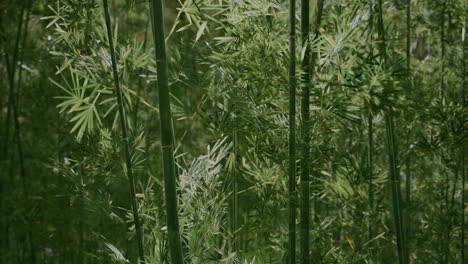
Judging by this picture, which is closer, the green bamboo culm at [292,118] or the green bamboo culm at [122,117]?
the green bamboo culm at [292,118]

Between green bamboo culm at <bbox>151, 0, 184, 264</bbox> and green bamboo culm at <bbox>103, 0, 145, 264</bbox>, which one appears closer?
green bamboo culm at <bbox>151, 0, 184, 264</bbox>

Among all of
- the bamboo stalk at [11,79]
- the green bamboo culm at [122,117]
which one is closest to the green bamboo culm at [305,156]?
the green bamboo culm at [122,117]

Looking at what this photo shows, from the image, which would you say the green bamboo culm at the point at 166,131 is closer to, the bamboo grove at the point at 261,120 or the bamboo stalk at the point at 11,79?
the bamboo grove at the point at 261,120

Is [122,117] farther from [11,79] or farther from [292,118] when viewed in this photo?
[11,79]

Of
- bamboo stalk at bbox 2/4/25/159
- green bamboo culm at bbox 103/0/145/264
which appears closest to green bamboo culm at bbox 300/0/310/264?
green bamboo culm at bbox 103/0/145/264

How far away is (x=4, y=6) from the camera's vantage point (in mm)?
4887

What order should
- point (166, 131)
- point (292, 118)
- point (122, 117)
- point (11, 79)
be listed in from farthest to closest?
point (11, 79) → point (122, 117) → point (292, 118) → point (166, 131)

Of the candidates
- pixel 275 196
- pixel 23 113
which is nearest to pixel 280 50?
pixel 275 196

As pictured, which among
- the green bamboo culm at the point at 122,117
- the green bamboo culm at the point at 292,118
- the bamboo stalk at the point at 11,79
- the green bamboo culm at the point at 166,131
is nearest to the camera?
the green bamboo culm at the point at 166,131

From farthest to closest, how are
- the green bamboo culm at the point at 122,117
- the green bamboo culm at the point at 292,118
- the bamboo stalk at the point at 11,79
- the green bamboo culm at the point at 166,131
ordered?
the bamboo stalk at the point at 11,79 → the green bamboo culm at the point at 122,117 → the green bamboo culm at the point at 292,118 → the green bamboo culm at the point at 166,131

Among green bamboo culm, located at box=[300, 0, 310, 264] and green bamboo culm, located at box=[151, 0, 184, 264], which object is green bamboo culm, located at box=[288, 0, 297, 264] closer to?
green bamboo culm, located at box=[300, 0, 310, 264]

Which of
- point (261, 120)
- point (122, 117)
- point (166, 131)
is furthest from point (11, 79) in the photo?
point (166, 131)

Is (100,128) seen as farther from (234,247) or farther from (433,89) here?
(433,89)

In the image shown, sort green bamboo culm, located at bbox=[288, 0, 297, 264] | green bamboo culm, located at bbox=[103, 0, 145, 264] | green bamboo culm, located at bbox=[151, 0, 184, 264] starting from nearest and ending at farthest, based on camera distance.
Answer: green bamboo culm, located at bbox=[151, 0, 184, 264], green bamboo culm, located at bbox=[288, 0, 297, 264], green bamboo culm, located at bbox=[103, 0, 145, 264]
